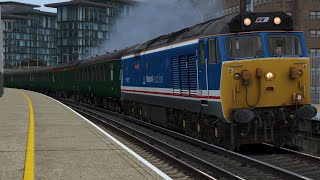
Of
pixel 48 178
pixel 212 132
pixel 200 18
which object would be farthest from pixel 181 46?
pixel 200 18

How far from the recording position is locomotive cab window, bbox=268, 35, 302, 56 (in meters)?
11.5

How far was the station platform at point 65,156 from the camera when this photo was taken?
834 cm

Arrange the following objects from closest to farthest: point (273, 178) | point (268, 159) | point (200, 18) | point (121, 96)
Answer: point (273, 178), point (268, 159), point (121, 96), point (200, 18)

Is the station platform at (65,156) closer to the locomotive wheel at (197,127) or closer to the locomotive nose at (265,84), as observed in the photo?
the locomotive wheel at (197,127)

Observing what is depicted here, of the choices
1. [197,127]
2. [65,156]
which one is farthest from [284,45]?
[65,156]

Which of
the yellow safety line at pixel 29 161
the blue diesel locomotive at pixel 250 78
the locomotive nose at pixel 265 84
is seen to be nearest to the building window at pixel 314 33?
the blue diesel locomotive at pixel 250 78

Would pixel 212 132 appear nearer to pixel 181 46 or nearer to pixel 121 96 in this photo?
pixel 181 46

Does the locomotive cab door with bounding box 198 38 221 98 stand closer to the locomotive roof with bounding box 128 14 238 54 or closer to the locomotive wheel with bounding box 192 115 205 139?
the locomotive roof with bounding box 128 14 238 54

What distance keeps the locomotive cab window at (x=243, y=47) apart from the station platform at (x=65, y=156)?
3623 mm

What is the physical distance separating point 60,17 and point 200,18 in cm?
9912

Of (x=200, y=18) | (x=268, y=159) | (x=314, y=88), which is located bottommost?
(x=268, y=159)

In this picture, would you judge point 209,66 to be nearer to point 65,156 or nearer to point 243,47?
point 243,47

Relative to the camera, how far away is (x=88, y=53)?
14238 centimetres

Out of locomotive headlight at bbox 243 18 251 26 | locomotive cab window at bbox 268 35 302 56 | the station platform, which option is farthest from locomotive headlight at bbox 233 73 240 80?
the station platform
